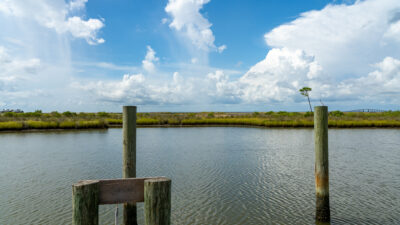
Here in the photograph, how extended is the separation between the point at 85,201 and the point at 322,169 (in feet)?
16.3

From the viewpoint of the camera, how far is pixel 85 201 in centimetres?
338

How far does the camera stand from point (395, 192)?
808 cm

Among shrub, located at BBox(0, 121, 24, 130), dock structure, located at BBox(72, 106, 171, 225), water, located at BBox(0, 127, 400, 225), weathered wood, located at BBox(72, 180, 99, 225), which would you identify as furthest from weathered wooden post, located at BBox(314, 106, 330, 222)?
shrub, located at BBox(0, 121, 24, 130)

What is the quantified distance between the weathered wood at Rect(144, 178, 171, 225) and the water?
2.92 metres

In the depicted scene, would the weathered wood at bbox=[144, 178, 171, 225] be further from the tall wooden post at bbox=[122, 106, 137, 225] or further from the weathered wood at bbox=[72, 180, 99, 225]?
the tall wooden post at bbox=[122, 106, 137, 225]

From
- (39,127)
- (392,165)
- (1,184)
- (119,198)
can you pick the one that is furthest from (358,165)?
(39,127)

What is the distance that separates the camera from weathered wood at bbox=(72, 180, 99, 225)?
11.0 ft

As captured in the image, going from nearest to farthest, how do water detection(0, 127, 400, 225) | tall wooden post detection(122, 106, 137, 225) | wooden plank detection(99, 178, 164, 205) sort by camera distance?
wooden plank detection(99, 178, 164, 205)
tall wooden post detection(122, 106, 137, 225)
water detection(0, 127, 400, 225)

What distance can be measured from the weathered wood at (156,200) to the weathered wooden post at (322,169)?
4.06 m

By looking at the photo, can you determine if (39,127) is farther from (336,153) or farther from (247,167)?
(336,153)

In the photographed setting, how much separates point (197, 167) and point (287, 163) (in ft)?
13.9

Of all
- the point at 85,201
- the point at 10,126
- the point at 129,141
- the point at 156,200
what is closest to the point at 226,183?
the point at 129,141

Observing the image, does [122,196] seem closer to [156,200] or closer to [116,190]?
[116,190]

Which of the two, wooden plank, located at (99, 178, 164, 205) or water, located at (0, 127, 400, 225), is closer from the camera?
wooden plank, located at (99, 178, 164, 205)
